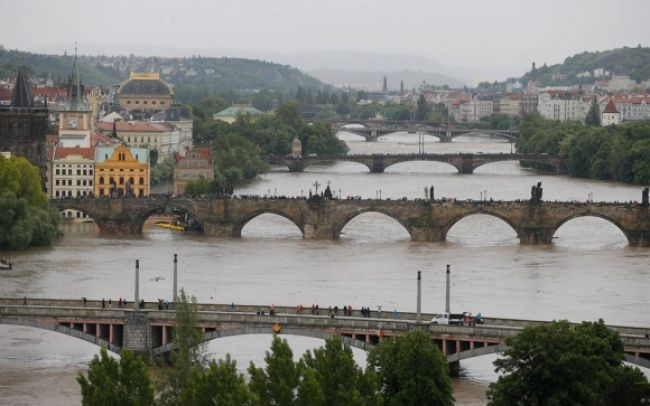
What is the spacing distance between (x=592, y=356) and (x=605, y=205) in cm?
3554

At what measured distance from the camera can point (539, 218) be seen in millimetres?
72188

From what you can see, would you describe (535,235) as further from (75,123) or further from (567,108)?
(567,108)

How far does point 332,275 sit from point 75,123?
117ft

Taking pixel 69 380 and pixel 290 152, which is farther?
pixel 290 152

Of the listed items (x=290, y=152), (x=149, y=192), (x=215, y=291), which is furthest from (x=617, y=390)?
(x=290, y=152)

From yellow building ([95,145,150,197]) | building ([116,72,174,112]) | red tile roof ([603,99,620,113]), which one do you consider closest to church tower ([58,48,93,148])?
yellow building ([95,145,150,197])

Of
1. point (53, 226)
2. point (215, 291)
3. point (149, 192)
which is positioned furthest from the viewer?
point (149, 192)

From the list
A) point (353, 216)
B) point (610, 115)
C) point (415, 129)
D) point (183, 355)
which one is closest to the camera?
point (183, 355)

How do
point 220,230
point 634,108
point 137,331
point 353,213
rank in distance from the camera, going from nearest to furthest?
point 137,331 < point 353,213 < point 220,230 < point 634,108

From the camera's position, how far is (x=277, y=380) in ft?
118

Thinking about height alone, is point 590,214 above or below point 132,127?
below

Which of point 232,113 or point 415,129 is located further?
point 415,129

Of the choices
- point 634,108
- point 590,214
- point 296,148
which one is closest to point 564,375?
point 590,214

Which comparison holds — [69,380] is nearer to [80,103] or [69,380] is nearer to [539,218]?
[539,218]
